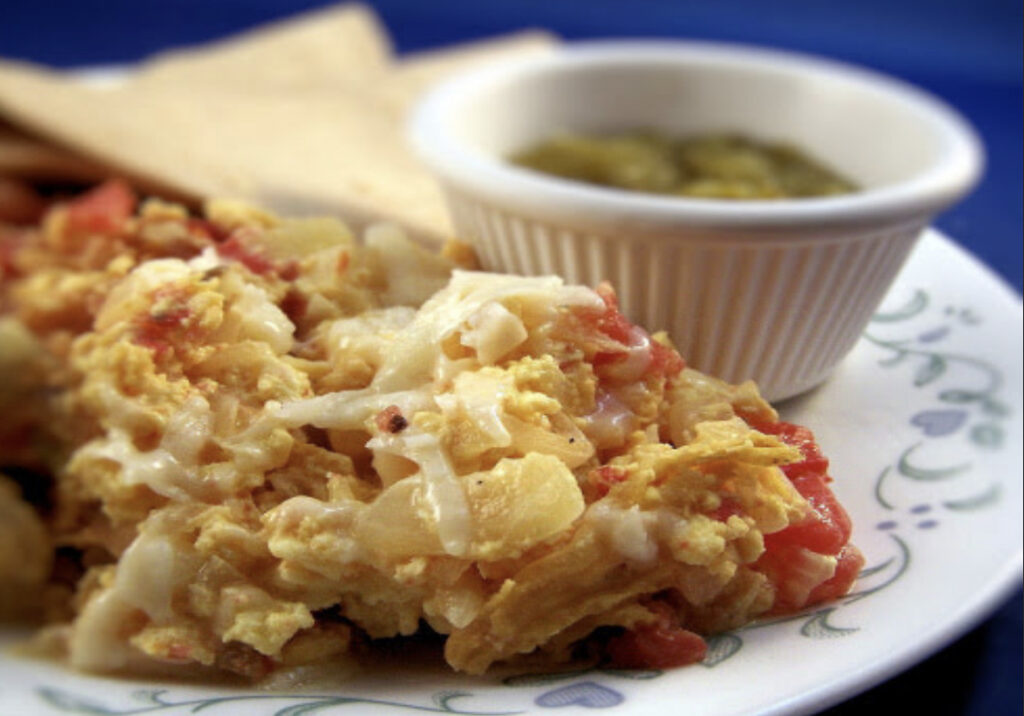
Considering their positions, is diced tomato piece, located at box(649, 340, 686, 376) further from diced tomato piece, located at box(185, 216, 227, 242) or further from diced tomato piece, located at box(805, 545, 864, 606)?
diced tomato piece, located at box(185, 216, 227, 242)

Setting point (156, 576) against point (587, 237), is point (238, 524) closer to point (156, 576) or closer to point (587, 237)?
point (156, 576)

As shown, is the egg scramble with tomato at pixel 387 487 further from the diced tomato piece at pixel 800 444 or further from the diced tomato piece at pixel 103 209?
the diced tomato piece at pixel 103 209

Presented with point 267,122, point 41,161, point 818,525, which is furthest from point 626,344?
point 267,122

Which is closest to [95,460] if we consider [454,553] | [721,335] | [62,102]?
[454,553]

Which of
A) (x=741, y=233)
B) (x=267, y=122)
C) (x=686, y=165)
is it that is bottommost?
(x=267, y=122)

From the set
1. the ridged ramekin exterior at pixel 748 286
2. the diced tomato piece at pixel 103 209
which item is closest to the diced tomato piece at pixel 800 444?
the ridged ramekin exterior at pixel 748 286

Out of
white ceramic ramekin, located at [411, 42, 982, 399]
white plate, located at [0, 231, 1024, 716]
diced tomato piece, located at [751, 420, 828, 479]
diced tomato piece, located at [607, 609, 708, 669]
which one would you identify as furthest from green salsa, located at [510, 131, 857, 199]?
diced tomato piece, located at [607, 609, 708, 669]

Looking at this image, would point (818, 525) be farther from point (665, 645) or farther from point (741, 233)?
point (741, 233)
